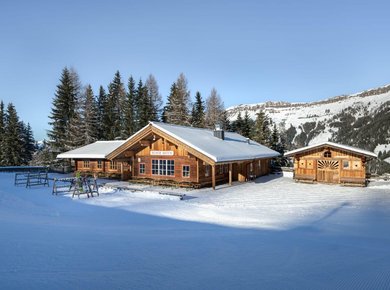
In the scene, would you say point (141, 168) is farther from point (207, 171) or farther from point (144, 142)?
point (207, 171)

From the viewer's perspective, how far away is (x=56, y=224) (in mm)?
10242

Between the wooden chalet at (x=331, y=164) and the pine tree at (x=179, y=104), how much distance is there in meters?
23.0

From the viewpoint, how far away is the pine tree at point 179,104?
45062mm

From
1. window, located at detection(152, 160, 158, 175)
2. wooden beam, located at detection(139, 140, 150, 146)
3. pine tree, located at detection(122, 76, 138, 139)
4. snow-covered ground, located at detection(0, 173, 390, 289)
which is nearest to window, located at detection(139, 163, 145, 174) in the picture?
window, located at detection(152, 160, 158, 175)

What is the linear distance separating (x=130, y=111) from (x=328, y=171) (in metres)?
30.9

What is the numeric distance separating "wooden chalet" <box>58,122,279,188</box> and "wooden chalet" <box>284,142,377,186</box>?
12.6 feet

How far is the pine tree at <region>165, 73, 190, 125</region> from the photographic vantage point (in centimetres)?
4506

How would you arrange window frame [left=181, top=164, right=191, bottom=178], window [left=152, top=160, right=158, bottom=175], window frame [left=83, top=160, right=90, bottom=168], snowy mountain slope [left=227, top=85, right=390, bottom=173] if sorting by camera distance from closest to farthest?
window frame [left=181, top=164, right=191, bottom=178] → window [left=152, top=160, right=158, bottom=175] → window frame [left=83, top=160, right=90, bottom=168] → snowy mountain slope [left=227, top=85, right=390, bottom=173]

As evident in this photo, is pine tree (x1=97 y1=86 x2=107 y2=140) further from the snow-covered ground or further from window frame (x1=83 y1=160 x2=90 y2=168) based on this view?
the snow-covered ground

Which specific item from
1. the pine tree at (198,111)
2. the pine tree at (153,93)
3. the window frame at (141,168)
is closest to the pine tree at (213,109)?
the pine tree at (198,111)

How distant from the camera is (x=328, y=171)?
77.8 feet

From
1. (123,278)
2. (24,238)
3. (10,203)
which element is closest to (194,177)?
(10,203)

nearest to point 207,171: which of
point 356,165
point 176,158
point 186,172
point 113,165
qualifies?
point 186,172

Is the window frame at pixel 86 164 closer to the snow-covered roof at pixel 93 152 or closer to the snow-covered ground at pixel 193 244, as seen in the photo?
the snow-covered roof at pixel 93 152
